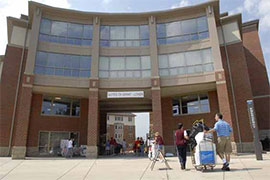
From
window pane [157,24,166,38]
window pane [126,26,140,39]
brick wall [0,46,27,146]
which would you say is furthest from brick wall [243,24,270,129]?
brick wall [0,46,27,146]

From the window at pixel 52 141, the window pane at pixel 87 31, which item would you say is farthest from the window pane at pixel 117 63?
the window at pixel 52 141

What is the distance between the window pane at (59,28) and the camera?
62.8ft

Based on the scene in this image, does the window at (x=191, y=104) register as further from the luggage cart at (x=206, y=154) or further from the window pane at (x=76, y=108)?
the luggage cart at (x=206, y=154)

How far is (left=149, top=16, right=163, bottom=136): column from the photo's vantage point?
56.2 feet

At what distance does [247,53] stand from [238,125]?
33.5 ft

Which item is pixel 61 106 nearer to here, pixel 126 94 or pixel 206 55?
A: pixel 126 94

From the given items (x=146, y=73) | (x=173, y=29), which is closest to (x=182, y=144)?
(x=146, y=73)

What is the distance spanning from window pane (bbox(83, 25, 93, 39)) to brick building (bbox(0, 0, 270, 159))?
94 mm

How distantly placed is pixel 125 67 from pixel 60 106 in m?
7.65

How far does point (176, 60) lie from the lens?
18484 millimetres

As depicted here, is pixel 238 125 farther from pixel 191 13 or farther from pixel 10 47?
pixel 10 47

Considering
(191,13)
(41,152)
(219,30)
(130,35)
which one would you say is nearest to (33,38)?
(130,35)

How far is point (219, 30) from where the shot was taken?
64.1 ft

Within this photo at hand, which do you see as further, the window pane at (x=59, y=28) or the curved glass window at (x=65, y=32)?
the window pane at (x=59, y=28)
